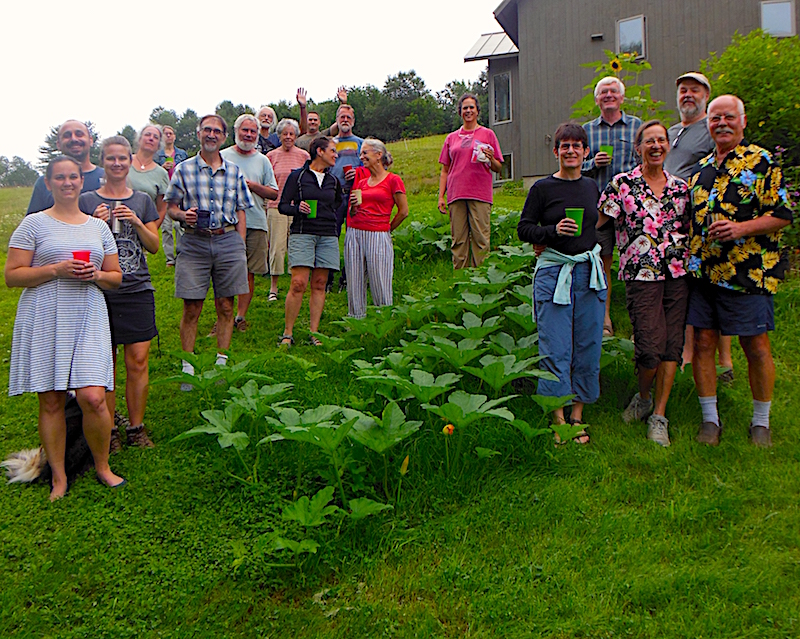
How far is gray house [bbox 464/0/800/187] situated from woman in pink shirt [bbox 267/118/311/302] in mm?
9843

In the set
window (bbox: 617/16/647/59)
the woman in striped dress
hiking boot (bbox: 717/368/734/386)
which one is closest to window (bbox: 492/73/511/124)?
window (bbox: 617/16/647/59)

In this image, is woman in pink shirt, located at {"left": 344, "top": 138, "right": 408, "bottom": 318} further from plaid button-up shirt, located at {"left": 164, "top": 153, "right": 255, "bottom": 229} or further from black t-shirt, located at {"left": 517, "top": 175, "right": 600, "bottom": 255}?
black t-shirt, located at {"left": 517, "top": 175, "right": 600, "bottom": 255}

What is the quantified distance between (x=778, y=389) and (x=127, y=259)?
454cm

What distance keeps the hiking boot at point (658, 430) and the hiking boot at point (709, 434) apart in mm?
190

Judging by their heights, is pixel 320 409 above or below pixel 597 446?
above

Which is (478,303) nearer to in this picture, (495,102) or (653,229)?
(653,229)

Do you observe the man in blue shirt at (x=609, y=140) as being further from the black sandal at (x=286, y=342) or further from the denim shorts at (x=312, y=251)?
the black sandal at (x=286, y=342)

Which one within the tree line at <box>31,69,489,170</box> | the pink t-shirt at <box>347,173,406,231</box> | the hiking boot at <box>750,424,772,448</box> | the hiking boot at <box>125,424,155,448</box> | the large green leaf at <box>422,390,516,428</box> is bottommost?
the hiking boot at <box>750,424,772,448</box>

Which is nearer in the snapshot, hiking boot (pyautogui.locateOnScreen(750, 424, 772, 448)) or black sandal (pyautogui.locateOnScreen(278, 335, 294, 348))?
hiking boot (pyautogui.locateOnScreen(750, 424, 772, 448))

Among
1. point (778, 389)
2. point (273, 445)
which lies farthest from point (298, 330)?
point (778, 389)

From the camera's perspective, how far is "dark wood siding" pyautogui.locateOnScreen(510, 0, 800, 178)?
15336mm

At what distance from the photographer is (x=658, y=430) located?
4.35 meters

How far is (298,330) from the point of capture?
701 centimetres

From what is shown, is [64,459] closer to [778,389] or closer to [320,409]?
[320,409]
